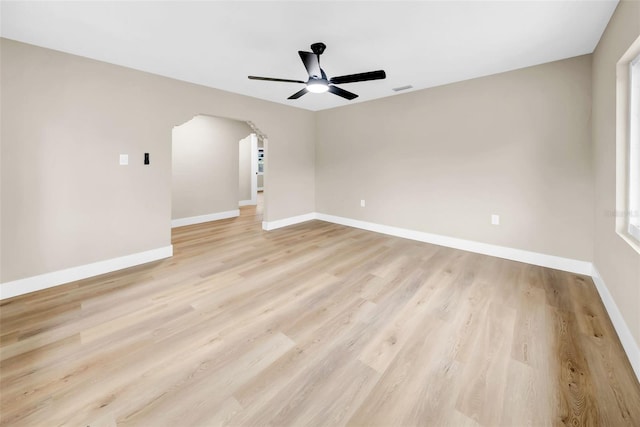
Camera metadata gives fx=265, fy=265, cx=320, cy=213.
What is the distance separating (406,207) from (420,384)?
3.32 metres

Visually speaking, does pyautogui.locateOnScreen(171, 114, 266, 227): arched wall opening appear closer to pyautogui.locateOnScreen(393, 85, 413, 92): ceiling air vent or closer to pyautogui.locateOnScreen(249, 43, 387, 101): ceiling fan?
pyautogui.locateOnScreen(249, 43, 387, 101): ceiling fan


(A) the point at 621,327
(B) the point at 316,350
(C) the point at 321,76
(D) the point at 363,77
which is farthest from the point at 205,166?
(A) the point at 621,327

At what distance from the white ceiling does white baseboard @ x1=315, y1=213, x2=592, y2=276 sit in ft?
7.48

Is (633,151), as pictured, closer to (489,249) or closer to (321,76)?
(489,249)

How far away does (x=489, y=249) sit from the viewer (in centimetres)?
365

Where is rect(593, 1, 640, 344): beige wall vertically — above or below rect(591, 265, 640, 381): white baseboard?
above

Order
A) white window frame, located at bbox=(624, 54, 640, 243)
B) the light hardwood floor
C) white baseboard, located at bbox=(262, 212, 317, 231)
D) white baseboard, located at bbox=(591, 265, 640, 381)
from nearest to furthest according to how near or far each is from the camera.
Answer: the light hardwood floor
white baseboard, located at bbox=(591, 265, 640, 381)
white window frame, located at bbox=(624, 54, 640, 243)
white baseboard, located at bbox=(262, 212, 317, 231)

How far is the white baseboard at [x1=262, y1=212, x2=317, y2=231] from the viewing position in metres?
5.11

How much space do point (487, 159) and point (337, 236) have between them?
2489mm

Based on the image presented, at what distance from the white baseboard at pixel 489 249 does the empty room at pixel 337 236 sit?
3 centimetres

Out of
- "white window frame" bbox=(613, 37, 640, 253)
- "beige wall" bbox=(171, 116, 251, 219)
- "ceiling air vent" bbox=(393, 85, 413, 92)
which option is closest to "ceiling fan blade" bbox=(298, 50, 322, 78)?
"ceiling air vent" bbox=(393, 85, 413, 92)

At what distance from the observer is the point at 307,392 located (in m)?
1.44

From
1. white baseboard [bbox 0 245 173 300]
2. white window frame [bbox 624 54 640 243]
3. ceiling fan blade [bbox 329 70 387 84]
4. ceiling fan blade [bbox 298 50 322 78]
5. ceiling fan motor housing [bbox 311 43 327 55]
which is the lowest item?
white baseboard [bbox 0 245 173 300]

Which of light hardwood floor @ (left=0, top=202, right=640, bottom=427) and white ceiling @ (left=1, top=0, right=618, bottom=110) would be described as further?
white ceiling @ (left=1, top=0, right=618, bottom=110)
